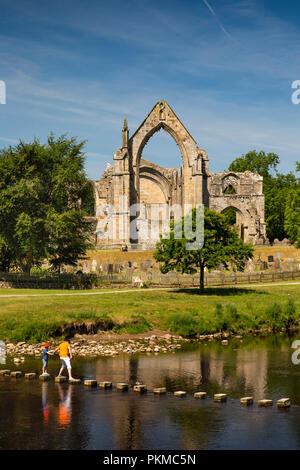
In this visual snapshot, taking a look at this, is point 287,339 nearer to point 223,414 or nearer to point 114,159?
point 223,414

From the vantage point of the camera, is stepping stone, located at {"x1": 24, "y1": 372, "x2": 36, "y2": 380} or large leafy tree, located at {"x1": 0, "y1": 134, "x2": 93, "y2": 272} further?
large leafy tree, located at {"x1": 0, "y1": 134, "x2": 93, "y2": 272}

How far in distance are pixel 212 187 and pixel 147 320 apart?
60406 mm

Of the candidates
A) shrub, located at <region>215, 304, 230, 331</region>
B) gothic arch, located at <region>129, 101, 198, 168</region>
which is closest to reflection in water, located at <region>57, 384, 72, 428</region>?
shrub, located at <region>215, 304, 230, 331</region>

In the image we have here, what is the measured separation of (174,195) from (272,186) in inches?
813

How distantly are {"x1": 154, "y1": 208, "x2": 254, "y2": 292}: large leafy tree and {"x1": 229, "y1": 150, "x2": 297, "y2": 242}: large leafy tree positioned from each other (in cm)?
5474

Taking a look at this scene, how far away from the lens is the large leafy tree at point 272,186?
103312 mm

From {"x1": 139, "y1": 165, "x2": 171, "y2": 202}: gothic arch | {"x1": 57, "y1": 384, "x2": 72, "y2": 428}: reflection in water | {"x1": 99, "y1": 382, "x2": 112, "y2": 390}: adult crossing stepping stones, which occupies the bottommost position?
{"x1": 57, "y1": 384, "x2": 72, "y2": 428}: reflection in water

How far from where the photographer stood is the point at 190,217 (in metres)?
46.6

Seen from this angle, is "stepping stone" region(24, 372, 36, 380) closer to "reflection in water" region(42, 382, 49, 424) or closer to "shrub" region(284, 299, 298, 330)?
"reflection in water" region(42, 382, 49, 424)

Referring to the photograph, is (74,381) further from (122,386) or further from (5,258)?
(5,258)

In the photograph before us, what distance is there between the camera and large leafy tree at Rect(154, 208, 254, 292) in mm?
45312

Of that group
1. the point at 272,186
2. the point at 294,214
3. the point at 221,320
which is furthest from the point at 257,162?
the point at 221,320

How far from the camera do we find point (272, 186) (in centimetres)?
10988
